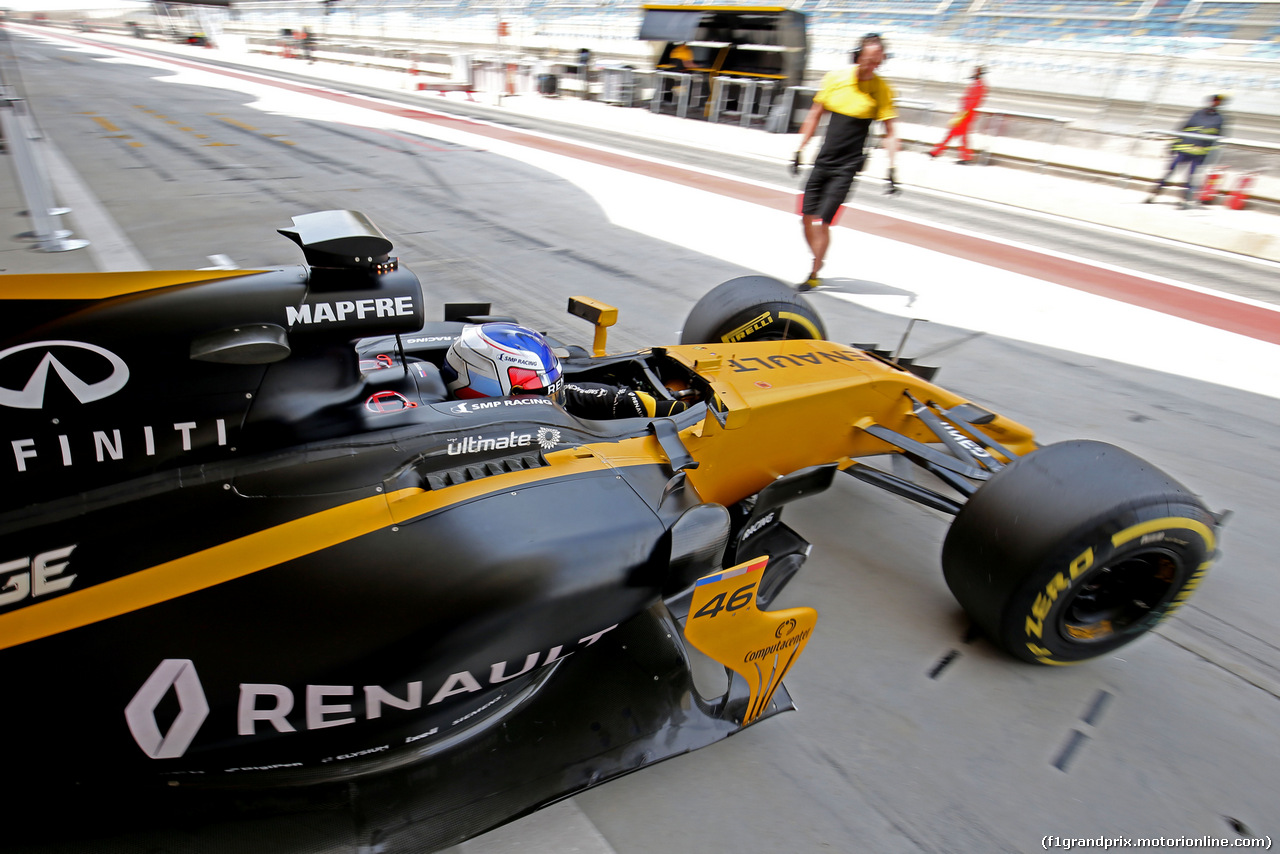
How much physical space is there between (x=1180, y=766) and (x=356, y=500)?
2.72m

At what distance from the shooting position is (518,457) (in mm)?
2281

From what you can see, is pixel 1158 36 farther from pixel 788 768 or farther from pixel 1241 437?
pixel 788 768

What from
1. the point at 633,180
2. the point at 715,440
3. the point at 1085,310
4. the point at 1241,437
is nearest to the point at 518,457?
the point at 715,440

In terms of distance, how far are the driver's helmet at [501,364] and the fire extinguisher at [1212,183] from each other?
13.2m

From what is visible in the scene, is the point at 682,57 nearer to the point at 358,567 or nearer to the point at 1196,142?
the point at 1196,142

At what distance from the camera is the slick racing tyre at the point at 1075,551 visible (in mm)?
2355

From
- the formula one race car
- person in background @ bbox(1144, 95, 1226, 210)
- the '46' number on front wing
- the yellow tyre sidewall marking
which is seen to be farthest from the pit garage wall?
the '46' number on front wing

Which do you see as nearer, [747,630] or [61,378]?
[61,378]

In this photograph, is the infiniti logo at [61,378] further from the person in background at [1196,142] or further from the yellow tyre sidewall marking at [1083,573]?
the person in background at [1196,142]

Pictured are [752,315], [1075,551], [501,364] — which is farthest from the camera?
[752,315]

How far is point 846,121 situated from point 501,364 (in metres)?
4.98

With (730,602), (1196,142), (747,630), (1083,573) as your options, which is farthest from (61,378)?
(1196,142)

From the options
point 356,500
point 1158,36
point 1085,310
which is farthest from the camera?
point 1158,36

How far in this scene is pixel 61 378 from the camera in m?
1.83
